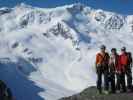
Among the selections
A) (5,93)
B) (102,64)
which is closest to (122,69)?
(102,64)

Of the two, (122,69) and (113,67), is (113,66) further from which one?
(122,69)

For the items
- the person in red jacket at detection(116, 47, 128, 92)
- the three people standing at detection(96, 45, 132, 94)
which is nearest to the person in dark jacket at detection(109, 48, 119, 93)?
the three people standing at detection(96, 45, 132, 94)

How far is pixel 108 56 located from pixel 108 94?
2.72 metres

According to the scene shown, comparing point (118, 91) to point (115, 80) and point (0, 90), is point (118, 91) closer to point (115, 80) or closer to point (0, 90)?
point (115, 80)

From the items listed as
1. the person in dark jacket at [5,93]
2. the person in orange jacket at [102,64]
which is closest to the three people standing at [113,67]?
the person in orange jacket at [102,64]

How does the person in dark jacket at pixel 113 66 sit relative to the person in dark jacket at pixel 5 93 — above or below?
above

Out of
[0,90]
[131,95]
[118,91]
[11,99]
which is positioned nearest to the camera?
[131,95]

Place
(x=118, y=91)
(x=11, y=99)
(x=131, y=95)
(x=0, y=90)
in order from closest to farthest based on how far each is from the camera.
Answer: (x=131, y=95)
(x=118, y=91)
(x=11, y=99)
(x=0, y=90)

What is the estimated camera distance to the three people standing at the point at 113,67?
36750mm

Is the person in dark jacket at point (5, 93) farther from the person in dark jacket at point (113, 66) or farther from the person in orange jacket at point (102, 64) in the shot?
the person in dark jacket at point (113, 66)

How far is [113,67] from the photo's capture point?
122ft

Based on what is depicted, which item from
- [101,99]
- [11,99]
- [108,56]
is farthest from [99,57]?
[11,99]

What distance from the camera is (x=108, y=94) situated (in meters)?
36.1

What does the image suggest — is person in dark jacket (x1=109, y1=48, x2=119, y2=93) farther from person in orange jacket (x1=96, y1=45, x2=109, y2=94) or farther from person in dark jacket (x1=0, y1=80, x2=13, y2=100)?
person in dark jacket (x1=0, y1=80, x2=13, y2=100)
